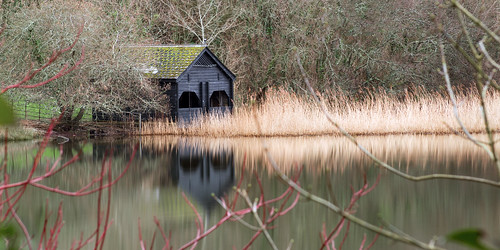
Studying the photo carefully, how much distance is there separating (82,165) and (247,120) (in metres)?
5.82

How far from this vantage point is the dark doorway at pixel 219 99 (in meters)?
25.8

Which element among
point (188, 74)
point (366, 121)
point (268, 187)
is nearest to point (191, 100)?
point (188, 74)

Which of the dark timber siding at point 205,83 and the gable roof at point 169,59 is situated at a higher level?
the gable roof at point 169,59

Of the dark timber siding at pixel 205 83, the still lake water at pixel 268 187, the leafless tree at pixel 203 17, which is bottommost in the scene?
the still lake water at pixel 268 187

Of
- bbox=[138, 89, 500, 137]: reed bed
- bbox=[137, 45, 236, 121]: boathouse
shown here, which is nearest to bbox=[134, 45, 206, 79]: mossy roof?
bbox=[137, 45, 236, 121]: boathouse

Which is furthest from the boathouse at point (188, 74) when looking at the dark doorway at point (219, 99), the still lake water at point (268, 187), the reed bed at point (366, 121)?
the reed bed at point (366, 121)

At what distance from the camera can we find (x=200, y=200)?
13.5 meters

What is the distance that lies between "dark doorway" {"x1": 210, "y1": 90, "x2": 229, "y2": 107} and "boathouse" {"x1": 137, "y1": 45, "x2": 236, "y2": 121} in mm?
657

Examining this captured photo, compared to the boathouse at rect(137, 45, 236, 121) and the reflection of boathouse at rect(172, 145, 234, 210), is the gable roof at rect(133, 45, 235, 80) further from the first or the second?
the reflection of boathouse at rect(172, 145, 234, 210)

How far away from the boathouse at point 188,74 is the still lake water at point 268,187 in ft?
6.07

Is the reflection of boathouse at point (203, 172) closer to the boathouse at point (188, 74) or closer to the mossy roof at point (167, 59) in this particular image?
the boathouse at point (188, 74)

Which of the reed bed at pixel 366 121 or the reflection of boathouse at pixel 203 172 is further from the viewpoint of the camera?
the reed bed at pixel 366 121

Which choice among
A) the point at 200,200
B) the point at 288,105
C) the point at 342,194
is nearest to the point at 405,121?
the point at 288,105

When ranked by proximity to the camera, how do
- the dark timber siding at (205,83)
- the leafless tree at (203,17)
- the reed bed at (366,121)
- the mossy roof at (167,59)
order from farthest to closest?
the leafless tree at (203,17)
the dark timber siding at (205,83)
the mossy roof at (167,59)
the reed bed at (366,121)
